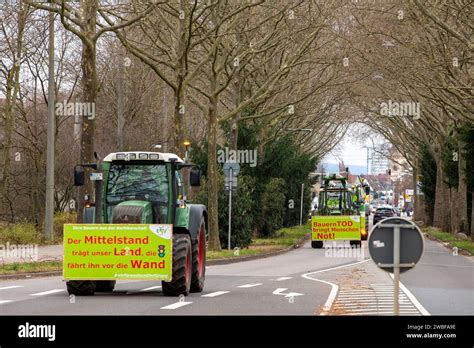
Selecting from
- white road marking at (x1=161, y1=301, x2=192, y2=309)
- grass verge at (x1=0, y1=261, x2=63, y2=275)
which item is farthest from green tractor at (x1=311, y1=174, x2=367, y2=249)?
white road marking at (x1=161, y1=301, x2=192, y2=309)

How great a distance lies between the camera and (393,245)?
11250 millimetres

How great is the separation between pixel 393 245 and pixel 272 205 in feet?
139

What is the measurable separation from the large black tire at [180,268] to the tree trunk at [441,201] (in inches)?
1909

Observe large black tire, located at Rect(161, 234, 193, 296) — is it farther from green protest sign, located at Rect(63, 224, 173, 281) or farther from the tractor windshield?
the tractor windshield

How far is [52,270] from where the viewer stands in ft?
89.2

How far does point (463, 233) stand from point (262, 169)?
Result: 13076 mm

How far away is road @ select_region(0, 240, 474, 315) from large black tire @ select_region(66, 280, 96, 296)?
0.19m

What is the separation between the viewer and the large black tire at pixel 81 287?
19.5 m

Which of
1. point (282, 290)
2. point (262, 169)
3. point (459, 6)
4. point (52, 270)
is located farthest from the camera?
point (262, 169)

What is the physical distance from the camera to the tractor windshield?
20375 millimetres

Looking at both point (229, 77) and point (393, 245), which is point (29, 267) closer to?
point (229, 77)

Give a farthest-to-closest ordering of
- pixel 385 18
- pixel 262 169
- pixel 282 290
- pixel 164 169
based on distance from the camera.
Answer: pixel 262 169, pixel 385 18, pixel 282 290, pixel 164 169
